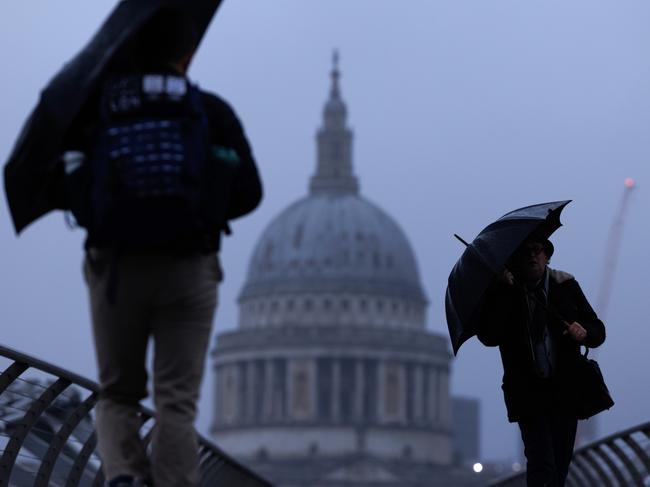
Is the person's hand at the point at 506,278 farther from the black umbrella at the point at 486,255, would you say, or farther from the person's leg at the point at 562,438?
the person's leg at the point at 562,438

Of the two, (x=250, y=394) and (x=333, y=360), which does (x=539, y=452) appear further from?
(x=333, y=360)

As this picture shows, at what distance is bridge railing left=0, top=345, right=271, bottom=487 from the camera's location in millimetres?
9430

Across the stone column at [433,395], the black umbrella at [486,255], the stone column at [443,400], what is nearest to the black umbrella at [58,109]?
the black umbrella at [486,255]

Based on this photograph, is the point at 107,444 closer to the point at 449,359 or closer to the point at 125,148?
the point at 125,148

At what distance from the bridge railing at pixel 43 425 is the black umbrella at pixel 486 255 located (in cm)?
166

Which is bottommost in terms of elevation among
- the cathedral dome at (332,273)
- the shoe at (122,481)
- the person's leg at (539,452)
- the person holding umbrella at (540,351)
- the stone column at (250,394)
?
the shoe at (122,481)

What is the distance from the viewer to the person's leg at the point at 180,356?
695 cm

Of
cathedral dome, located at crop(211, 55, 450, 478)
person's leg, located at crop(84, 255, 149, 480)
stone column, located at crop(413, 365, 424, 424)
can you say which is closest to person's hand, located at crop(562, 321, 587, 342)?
person's leg, located at crop(84, 255, 149, 480)

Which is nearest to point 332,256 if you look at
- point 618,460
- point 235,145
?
point 618,460

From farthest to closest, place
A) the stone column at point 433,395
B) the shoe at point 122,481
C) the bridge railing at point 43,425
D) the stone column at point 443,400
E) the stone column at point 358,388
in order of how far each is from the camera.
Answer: the stone column at point 443,400
the stone column at point 433,395
the stone column at point 358,388
the bridge railing at point 43,425
the shoe at point 122,481

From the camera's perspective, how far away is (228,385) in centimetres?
16462

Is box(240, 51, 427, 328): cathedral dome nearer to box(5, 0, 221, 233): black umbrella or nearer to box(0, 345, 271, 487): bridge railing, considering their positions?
box(0, 345, 271, 487): bridge railing

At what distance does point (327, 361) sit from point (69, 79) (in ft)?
511

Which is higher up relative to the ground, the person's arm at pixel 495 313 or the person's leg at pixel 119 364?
the person's arm at pixel 495 313
